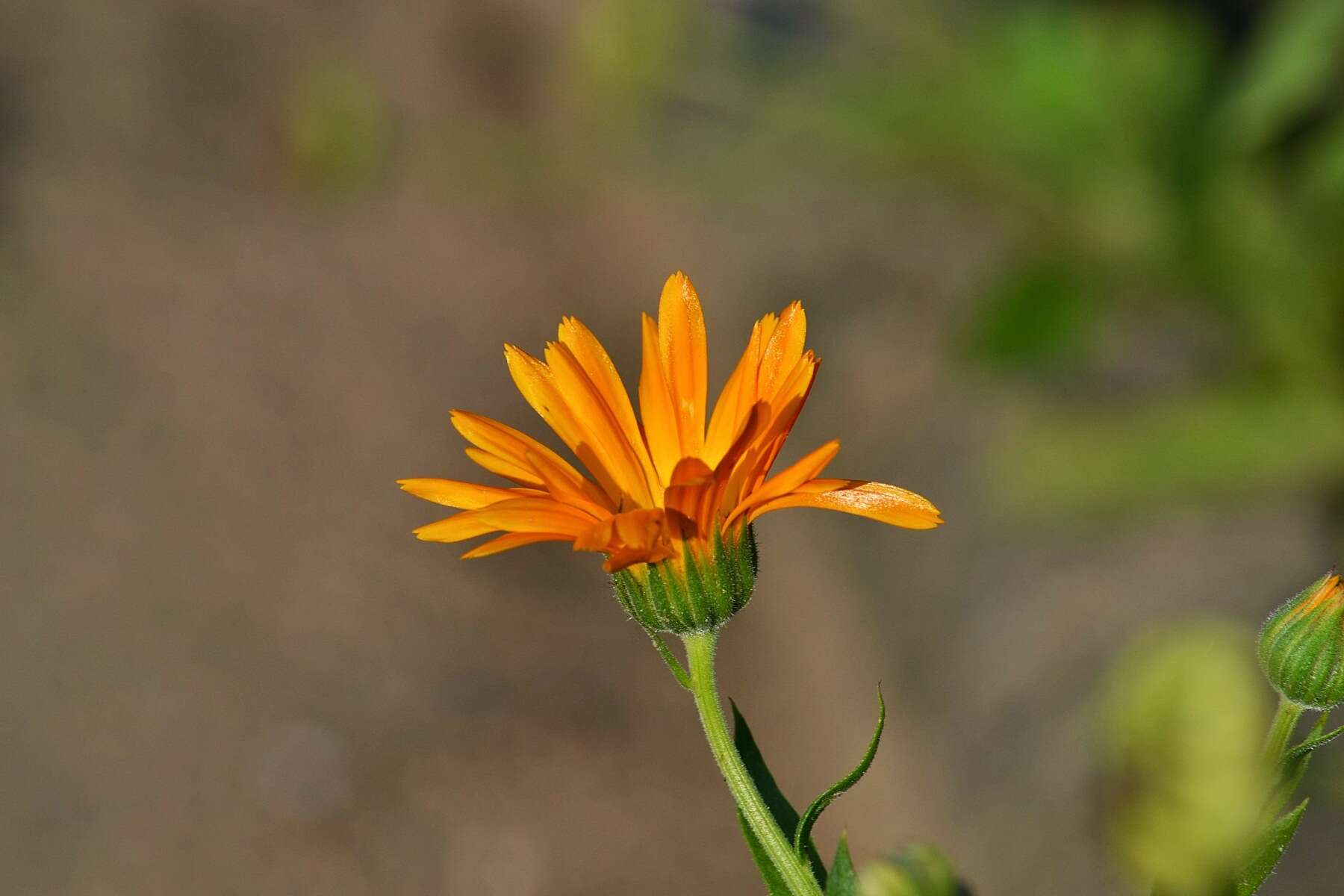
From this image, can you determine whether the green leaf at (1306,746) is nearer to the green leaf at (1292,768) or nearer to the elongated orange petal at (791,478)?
the green leaf at (1292,768)

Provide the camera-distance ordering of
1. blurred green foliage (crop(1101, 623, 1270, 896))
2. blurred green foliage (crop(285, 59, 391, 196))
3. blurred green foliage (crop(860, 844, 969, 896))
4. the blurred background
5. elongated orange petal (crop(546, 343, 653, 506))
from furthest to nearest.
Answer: blurred green foliage (crop(285, 59, 391, 196)) → the blurred background → elongated orange petal (crop(546, 343, 653, 506)) → blurred green foliage (crop(860, 844, 969, 896)) → blurred green foliage (crop(1101, 623, 1270, 896))

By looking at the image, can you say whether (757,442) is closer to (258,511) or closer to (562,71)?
(258,511)

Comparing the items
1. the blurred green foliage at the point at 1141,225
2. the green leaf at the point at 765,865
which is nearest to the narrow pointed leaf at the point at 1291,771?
the green leaf at the point at 765,865

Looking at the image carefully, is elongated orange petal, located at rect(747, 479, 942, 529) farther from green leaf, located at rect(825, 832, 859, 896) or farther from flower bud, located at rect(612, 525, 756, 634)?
green leaf, located at rect(825, 832, 859, 896)

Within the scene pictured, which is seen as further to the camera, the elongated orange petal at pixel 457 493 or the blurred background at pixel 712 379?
the blurred background at pixel 712 379

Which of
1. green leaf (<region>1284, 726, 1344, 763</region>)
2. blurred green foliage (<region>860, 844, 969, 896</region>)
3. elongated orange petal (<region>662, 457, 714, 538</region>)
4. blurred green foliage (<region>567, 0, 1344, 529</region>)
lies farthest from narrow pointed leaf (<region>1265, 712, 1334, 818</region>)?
blurred green foliage (<region>567, 0, 1344, 529</region>)

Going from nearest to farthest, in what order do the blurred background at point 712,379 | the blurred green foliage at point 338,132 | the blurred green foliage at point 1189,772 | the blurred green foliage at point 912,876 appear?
the blurred green foliage at point 1189,772
the blurred green foliage at point 912,876
the blurred background at point 712,379
the blurred green foliage at point 338,132
